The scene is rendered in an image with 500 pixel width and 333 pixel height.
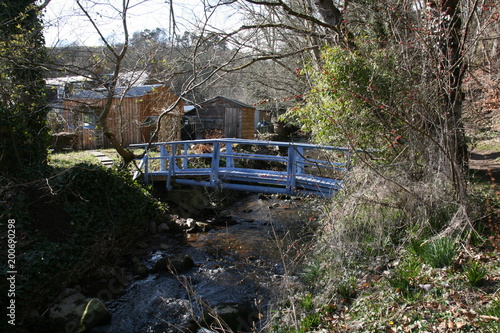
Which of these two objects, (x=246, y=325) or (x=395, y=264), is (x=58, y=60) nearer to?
(x=246, y=325)

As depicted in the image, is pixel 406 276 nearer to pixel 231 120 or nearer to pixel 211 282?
pixel 211 282

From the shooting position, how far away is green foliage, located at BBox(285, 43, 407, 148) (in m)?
6.00

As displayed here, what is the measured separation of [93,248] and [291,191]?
13.7 feet

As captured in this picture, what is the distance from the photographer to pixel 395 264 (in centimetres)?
446

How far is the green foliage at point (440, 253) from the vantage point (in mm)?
4062

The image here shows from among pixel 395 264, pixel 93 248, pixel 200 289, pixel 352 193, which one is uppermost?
pixel 352 193

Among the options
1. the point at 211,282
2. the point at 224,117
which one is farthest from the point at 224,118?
the point at 211,282

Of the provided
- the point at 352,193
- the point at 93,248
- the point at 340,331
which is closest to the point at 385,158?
the point at 352,193

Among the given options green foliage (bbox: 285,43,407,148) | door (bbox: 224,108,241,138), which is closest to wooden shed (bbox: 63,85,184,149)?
door (bbox: 224,108,241,138)

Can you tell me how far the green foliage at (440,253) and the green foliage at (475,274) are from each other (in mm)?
294

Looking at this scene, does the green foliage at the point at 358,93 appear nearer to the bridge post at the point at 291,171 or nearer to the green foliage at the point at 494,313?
the bridge post at the point at 291,171

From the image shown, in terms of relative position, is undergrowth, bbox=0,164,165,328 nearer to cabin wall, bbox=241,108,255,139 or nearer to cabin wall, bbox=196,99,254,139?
cabin wall, bbox=196,99,254,139

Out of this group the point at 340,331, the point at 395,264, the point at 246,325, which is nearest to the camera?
the point at 340,331

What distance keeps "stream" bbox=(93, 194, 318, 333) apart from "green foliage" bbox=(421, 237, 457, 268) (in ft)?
5.17
